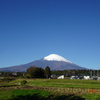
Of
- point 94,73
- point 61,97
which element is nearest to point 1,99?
point 61,97

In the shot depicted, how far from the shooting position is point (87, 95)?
33000 mm

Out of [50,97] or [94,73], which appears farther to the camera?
[94,73]

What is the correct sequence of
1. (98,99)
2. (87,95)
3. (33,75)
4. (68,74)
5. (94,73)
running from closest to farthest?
1. (98,99)
2. (87,95)
3. (33,75)
4. (68,74)
5. (94,73)

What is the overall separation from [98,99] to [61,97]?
582 centimetres

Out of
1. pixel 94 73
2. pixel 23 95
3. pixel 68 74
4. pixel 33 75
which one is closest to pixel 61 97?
pixel 23 95

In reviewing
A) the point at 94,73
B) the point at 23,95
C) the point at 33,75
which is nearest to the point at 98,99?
the point at 23,95

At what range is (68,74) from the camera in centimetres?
18425

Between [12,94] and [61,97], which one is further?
[12,94]

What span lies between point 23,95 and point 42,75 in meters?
88.8

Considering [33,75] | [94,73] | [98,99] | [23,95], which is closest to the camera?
[98,99]

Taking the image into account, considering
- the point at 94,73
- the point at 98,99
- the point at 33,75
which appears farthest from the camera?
the point at 94,73

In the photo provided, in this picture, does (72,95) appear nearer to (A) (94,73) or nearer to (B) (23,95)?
(B) (23,95)

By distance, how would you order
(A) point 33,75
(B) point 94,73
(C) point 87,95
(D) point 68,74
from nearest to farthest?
(C) point 87,95, (A) point 33,75, (D) point 68,74, (B) point 94,73

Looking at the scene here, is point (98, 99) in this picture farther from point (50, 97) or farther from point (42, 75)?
point (42, 75)
